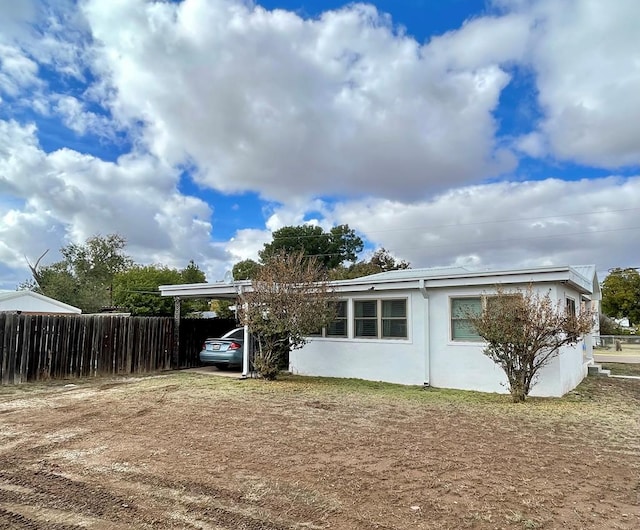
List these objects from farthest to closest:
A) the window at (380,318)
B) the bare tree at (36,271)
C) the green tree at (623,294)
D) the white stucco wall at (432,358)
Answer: the bare tree at (36,271) < the green tree at (623,294) < the window at (380,318) < the white stucco wall at (432,358)

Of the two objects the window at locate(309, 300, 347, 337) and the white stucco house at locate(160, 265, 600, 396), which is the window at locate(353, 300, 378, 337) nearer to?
the white stucco house at locate(160, 265, 600, 396)

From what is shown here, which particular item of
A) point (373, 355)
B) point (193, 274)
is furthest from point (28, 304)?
point (373, 355)

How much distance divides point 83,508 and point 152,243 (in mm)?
38069

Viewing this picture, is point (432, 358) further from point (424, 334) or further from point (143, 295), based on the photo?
point (143, 295)

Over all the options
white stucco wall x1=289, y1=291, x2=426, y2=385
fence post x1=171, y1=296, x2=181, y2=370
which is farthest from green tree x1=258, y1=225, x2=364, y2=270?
white stucco wall x1=289, y1=291, x2=426, y2=385

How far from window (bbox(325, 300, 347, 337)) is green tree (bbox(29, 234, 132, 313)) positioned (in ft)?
95.7

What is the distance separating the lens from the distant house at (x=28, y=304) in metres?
24.6

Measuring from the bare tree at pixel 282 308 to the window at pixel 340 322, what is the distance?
74 centimetres

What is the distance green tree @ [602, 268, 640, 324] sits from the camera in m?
34.0

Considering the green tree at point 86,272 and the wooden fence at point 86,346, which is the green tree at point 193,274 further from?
the wooden fence at point 86,346

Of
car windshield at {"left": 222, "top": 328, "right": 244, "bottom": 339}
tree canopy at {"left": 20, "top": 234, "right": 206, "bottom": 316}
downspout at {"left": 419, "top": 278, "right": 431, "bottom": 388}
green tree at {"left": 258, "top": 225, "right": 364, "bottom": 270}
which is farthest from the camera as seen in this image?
green tree at {"left": 258, "top": 225, "right": 364, "bottom": 270}

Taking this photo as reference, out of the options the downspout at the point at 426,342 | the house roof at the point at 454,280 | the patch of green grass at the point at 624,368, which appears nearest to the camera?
the house roof at the point at 454,280

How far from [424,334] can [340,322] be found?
8.40ft

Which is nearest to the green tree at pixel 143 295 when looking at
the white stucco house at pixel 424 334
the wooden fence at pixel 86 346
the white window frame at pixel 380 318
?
the wooden fence at pixel 86 346
